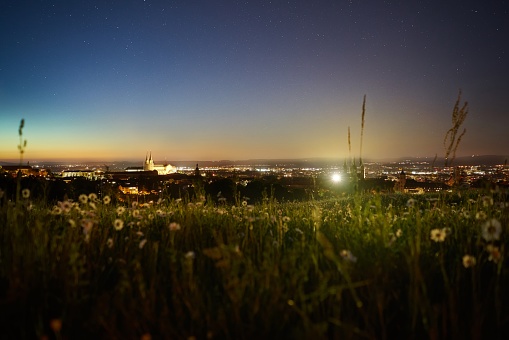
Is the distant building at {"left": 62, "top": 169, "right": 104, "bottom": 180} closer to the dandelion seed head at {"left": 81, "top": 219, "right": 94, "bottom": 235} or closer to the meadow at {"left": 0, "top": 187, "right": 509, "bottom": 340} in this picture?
the dandelion seed head at {"left": 81, "top": 219, "right": 94, "bottom": 235}

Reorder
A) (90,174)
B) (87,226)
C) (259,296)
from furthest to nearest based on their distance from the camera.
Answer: (90,174) < (87,226) < (259,296)

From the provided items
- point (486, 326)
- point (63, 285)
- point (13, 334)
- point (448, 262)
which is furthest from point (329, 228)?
point (13, 334)

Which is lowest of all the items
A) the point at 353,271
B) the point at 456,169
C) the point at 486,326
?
the point at 486,326

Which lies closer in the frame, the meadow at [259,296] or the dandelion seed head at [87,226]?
the meadow at [259,296]

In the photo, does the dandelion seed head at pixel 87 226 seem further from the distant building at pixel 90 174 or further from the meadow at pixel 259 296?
the distant building at pixel 90 174

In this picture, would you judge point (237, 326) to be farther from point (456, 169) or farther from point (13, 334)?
point (456, 169)

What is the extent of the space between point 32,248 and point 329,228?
3.06 meters

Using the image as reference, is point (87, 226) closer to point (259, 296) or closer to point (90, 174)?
point (259, 296)

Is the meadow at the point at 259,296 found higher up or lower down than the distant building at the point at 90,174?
lower down

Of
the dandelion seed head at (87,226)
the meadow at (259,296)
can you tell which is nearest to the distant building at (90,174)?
the dandelion seed head at (87,226)

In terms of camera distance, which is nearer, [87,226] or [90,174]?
[87,226]

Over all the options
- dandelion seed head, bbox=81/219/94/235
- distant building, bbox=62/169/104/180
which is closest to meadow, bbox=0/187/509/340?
dandelion seed head, bbox=81/219/94/235

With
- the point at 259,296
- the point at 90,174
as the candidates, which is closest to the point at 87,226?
the point at 259,296

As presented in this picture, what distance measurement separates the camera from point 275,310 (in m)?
2.05
